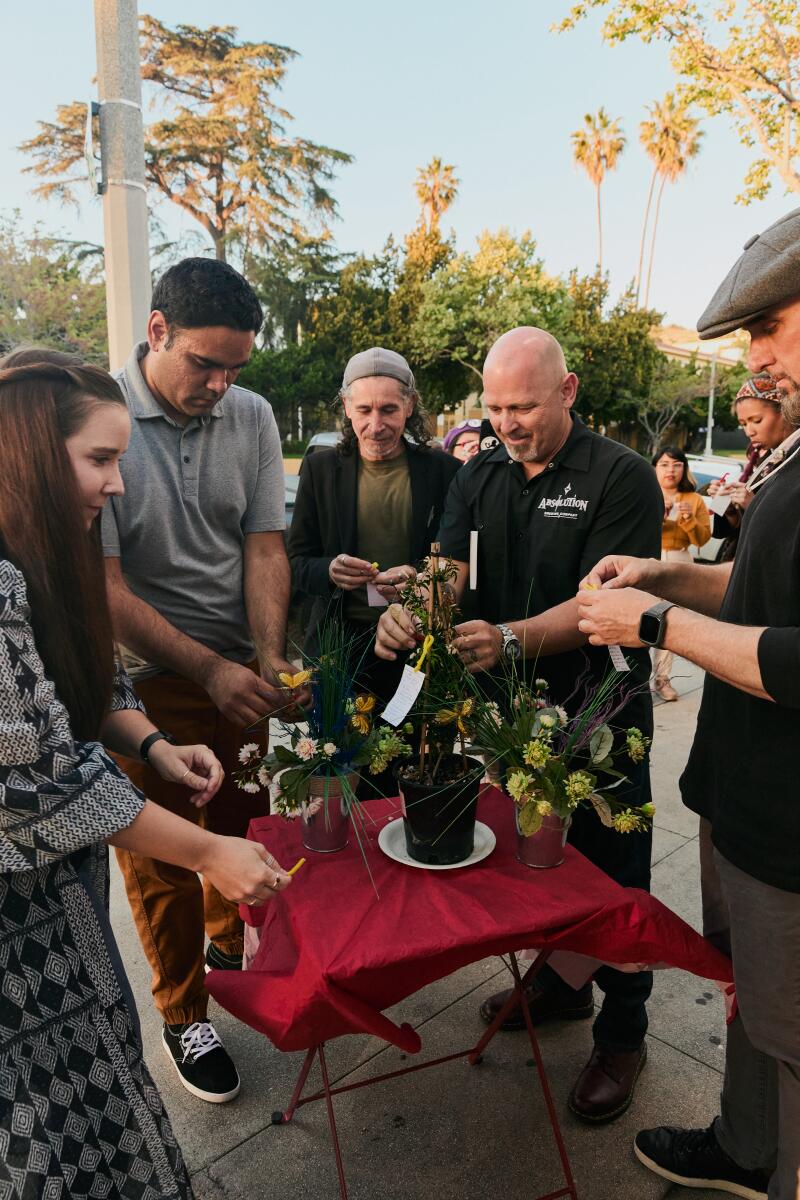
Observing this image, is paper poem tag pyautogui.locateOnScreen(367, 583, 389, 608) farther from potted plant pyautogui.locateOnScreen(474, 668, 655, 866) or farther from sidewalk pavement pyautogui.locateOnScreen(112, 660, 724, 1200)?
sidewalk pavement pyautogui.locateOnScreen(112, 660, 724, 1200)

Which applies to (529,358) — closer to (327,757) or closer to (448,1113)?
(327,757)

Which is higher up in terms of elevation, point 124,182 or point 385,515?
point 124,182

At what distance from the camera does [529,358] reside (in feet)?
7.39

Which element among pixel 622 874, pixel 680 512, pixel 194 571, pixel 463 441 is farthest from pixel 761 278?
pixel 680 512

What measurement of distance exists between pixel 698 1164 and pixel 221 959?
155cm

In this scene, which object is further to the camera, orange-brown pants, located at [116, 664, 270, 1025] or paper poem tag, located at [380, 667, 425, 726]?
orange-brown pants, located at [116, 664, 270, 1025]

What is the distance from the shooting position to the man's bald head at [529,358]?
7.39 feet

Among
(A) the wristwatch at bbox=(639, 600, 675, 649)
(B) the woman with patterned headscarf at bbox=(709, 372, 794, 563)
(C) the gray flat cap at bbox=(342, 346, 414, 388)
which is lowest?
(A) the wristwatch at bbox=(639, 600, 675, 649)

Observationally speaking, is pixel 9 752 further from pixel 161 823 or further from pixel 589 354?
pixel 589 354

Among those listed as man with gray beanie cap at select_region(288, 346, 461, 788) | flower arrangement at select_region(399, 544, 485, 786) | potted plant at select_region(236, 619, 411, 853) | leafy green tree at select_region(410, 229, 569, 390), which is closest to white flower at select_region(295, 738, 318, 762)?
potted plant at select_region(236, 619, 411, 853)

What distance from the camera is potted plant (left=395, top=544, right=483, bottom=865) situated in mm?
1705

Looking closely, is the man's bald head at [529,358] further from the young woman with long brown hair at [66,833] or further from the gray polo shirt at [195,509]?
the young woman with long brown hair at [66,833]

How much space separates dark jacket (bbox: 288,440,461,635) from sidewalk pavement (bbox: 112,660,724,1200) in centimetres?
135

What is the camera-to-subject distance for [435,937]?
149 cm
